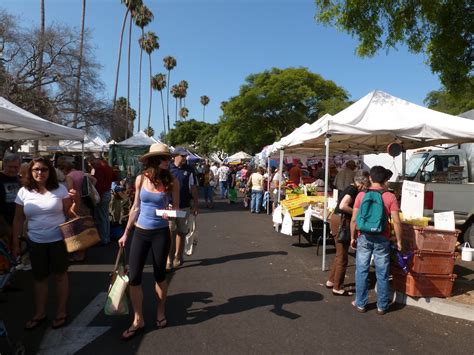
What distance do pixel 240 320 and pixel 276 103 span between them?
30.9 m

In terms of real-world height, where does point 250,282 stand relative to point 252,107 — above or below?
below

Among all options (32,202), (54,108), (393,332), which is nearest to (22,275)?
(32,202)

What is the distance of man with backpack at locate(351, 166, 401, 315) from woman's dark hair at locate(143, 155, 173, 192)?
2219 millimetres

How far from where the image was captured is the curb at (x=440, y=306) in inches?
180

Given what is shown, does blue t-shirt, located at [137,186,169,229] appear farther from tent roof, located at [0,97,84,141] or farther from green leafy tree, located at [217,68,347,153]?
green leafy tree, located at [217,68,347,153]

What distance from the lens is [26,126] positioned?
6.92 m

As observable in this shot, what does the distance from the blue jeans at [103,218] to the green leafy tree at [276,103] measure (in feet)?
86.8

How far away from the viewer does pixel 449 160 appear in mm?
9727

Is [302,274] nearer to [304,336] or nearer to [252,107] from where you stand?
[304,336]

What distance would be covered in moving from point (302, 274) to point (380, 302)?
69.1 inches

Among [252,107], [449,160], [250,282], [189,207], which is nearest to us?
[250,282]

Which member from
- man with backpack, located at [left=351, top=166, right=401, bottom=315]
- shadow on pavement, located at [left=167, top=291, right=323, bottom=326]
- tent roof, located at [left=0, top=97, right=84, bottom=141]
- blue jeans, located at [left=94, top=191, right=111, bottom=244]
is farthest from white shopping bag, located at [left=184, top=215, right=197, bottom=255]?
tent roof, located at [left=0, top=97, right=84, bottom=141]

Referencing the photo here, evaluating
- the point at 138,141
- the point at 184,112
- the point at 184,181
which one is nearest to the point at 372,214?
the point at 184,181

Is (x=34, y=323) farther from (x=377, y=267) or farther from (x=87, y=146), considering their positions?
(x=87, y=146)
